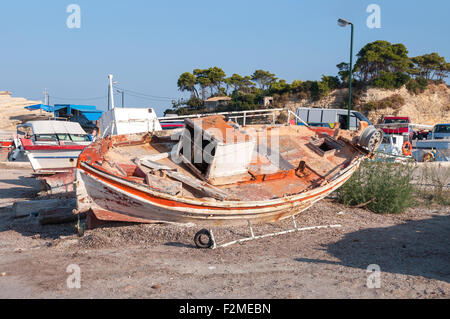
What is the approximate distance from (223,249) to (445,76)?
57341mm

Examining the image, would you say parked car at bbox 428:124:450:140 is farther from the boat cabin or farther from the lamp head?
the boat cabin

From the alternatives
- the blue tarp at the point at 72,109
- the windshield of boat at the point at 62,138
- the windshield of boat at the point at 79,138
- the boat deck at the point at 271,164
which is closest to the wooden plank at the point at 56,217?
the boat deck at the point at 271,164

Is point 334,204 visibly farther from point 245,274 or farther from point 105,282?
point 105,282

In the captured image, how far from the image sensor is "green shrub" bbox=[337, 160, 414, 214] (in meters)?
11.0

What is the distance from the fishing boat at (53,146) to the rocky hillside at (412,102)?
1545 inches

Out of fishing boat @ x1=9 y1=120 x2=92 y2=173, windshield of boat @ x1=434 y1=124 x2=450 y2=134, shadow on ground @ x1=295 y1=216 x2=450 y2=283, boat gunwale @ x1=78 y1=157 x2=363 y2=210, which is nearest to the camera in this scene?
shadow on ground @ x1=295 y1=216 x2=450 y2=283

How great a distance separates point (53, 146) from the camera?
15.5 metres

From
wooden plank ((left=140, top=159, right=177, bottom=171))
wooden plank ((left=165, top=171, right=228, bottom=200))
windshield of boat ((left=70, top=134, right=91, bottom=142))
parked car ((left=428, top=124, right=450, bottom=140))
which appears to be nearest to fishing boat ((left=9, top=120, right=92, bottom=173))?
windshield of boat ((left=70, top=134, right=91, bottom=142))

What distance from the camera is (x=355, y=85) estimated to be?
52781 mm

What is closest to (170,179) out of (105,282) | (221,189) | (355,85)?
(221,189)

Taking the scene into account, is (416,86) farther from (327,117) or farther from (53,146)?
(53,146)

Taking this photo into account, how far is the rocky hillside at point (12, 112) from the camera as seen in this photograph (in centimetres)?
4648

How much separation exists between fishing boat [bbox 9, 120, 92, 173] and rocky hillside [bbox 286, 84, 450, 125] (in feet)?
129

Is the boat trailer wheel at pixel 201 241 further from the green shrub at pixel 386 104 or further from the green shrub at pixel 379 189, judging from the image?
the green shrub at pixel 386 104
